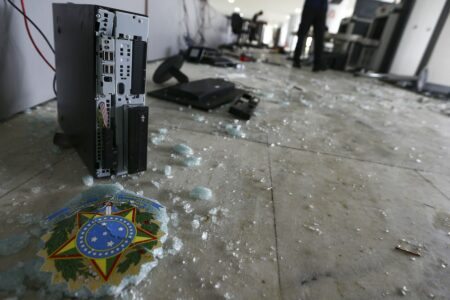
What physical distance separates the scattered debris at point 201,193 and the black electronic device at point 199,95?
2.83 feet

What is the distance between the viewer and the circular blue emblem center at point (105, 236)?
0.55 meters

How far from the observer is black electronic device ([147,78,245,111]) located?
1664 millimetres

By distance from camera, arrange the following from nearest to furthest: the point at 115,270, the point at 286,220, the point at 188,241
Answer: the point at 115,270 < the point at 188,241 < the point at 286,220

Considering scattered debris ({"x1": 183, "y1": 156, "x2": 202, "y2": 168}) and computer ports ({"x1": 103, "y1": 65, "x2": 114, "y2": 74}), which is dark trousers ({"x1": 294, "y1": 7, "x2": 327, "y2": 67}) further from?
computer ports ({"x1": 103, "y1": 65, "x2": 114, "y2": 74})

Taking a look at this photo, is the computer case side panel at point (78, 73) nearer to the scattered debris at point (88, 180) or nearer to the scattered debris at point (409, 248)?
the scattered debris at point (88, 180)

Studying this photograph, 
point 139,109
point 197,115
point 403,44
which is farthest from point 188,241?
point 403,44

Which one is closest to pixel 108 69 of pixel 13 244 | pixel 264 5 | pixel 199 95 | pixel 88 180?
pixel 88 180

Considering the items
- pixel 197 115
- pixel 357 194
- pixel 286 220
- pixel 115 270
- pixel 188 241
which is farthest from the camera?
pixel 197 115

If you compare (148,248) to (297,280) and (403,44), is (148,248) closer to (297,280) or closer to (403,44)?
(297,280)

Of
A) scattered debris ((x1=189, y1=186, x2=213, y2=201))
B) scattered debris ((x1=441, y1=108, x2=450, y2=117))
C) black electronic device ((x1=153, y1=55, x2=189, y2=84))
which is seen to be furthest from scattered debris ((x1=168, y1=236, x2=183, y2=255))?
scattered debris ((x1=441, y1=108, x2=450, y2=117))

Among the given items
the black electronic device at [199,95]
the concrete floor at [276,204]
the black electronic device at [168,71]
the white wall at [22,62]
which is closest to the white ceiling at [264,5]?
the black electronic device at [168,71]

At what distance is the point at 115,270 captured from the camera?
0.52 meters

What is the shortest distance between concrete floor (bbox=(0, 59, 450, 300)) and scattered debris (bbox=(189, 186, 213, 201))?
2 centimetres

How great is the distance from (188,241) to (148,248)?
94 mm
